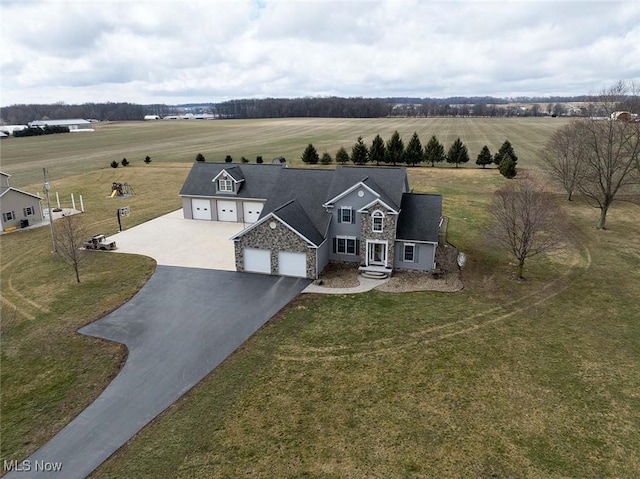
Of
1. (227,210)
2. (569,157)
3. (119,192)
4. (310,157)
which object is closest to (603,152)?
(569,157)

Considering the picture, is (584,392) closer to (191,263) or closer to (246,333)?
(246,333)

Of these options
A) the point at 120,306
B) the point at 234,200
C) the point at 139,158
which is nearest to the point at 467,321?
the point at 120,306

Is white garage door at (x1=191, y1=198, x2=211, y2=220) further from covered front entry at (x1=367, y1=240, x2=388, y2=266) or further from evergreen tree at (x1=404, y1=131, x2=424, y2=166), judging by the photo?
evergreen tree at (x1=404, y1=131, x2=424, y2=166)

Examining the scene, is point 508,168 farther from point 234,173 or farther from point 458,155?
point 234,173

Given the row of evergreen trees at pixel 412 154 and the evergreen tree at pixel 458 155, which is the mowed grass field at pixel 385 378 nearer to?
the row of evergreen trees at pixel 412 154

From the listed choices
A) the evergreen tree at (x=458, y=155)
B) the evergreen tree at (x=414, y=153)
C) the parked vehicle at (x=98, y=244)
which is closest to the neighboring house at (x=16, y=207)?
the parked vehicle at (x=98, y=244)

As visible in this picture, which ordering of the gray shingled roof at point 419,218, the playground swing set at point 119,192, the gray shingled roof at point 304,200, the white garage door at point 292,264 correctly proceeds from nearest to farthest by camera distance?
the white garage door at point 292,264 < the gray shingled roof at point 419,218 < the gray shingled roof at point 304,200 < the playground swing set at point 119,192

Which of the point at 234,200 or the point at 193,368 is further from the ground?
the point at 234,200
